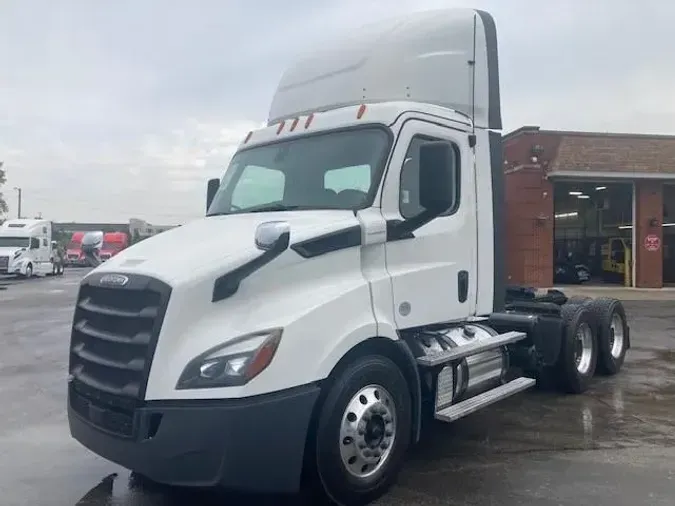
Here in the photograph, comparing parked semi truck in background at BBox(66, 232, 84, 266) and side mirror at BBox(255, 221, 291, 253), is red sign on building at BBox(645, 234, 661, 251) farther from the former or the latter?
parked semi truck in background at BBox(66, 232, 84, 266)

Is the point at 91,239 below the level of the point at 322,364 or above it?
above

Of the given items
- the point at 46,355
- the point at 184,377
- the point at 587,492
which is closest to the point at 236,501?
the point at 184,377

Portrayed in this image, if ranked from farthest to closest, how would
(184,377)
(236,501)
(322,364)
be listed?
(236,501) → (322,364) → (184,377)

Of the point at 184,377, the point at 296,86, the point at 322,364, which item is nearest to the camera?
the point at 184,377

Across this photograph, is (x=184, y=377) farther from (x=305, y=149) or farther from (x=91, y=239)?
(x=91, y=239)

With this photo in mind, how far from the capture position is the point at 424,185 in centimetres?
480

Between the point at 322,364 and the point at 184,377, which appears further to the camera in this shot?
the point at 322,364

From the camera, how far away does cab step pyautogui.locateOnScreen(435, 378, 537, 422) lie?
509 cm

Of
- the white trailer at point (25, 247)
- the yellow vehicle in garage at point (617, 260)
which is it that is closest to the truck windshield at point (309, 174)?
the yellow vehicle in garage at point (617, 260)

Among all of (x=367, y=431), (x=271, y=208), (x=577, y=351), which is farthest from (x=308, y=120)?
(x=577, y=351)

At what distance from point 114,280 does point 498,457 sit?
11.3 feet

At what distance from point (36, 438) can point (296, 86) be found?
14.0ft

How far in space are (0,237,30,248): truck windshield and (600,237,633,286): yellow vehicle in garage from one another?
99.3ft

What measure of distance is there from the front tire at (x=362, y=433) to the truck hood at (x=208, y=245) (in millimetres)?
989
